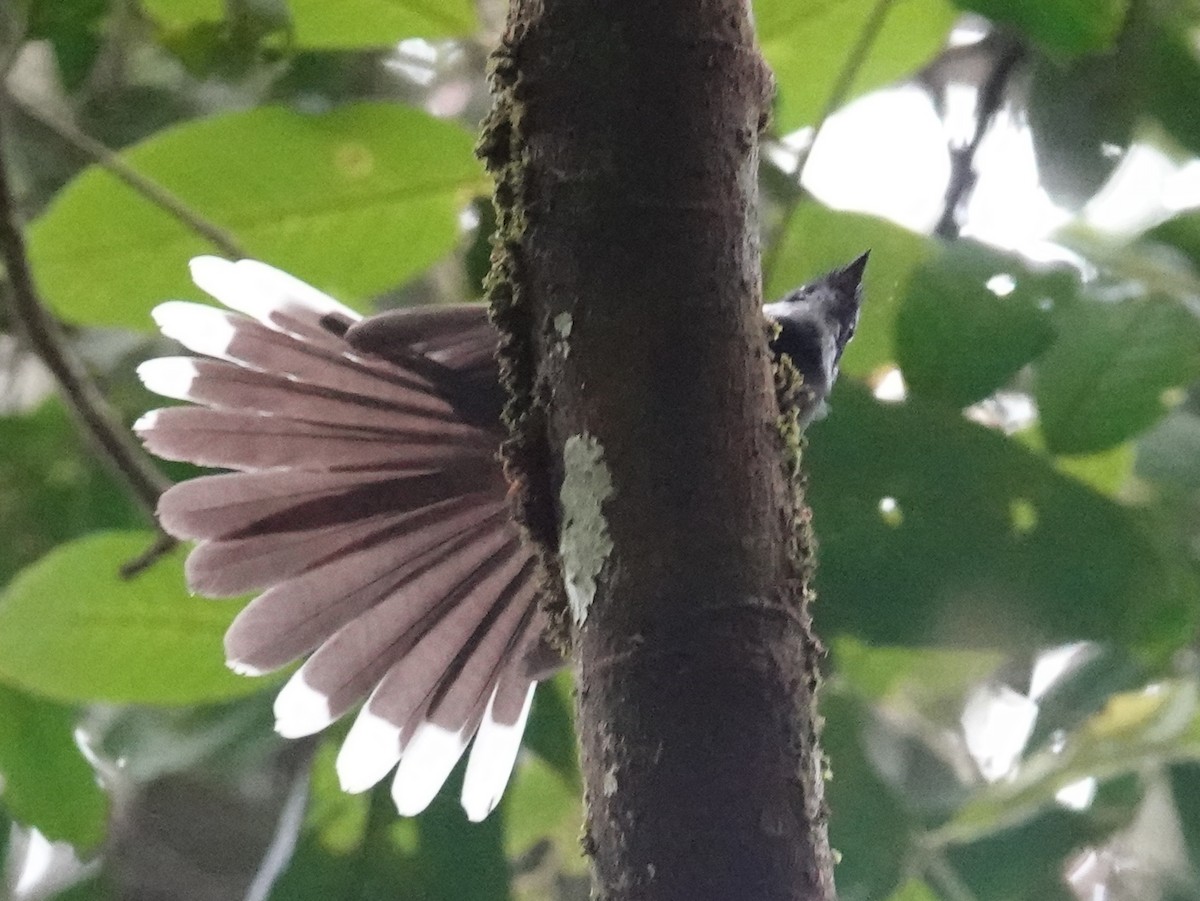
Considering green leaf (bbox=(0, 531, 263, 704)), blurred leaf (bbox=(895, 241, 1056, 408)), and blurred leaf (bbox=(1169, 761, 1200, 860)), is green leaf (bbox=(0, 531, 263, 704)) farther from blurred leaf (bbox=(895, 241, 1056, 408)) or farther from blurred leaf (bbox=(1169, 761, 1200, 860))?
blurred leaf (bbox=(1169, 761, 1200, 860))

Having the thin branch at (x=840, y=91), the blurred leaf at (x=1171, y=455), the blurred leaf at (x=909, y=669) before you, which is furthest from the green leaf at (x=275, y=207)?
the blurred leaf at (x=1171, y=455)

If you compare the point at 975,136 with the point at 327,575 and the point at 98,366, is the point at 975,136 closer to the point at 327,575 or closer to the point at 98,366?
the point at 327,575

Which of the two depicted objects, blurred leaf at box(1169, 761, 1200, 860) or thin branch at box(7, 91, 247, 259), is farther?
blurred leaf at box(1169, 761, 1200, 860)

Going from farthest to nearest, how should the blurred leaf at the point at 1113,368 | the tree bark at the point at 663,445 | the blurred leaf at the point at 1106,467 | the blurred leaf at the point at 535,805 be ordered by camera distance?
1. the blurred leaf at the point at 535,805
2. the blurred leaf at the point at 1106,467
3. the blurred leaf at the point at 1113,368
4. the tree bark at the point at 663,445

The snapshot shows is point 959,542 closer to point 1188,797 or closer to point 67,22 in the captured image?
point 1188,797

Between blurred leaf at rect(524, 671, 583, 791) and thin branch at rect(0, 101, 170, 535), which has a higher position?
thin branch at rect(0, 101, 170, 535)

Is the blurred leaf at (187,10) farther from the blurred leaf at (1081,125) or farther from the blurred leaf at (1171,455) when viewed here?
the blurred leaf at (1171,455)

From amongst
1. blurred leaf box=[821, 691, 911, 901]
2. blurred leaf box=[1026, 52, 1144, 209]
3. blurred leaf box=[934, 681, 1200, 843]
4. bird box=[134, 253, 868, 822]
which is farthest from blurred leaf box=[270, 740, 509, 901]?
blurred leaf box=[1026, 52, 1144, 209]
